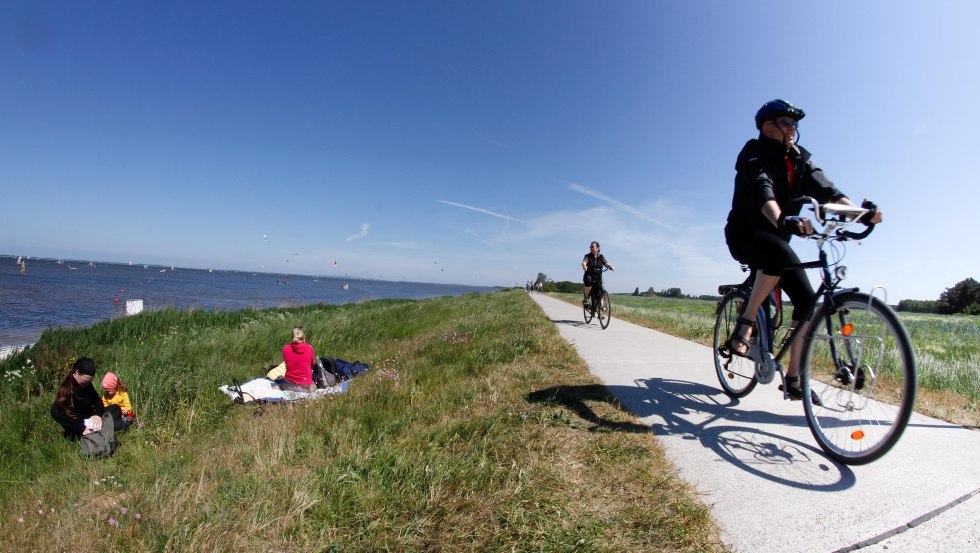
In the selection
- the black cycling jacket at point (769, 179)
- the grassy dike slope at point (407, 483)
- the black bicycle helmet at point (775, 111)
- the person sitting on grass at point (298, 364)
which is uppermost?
the black bicycle helmet at point (775, 111)

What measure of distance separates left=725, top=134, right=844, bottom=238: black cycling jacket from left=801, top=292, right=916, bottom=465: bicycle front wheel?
2.50 ft

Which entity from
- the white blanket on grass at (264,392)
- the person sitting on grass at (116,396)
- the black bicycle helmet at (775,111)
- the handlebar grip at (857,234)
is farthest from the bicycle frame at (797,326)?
the person sitting on grass at (116,396)

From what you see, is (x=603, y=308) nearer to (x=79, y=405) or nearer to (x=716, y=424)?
(x=716, y=424)

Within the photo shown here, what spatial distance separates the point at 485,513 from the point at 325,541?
2.12 feet

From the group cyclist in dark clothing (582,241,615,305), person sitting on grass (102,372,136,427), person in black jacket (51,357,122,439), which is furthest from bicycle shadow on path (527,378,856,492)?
cyclist in dark clothing (582,241,615,305)

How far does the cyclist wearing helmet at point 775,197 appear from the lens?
2873 mm

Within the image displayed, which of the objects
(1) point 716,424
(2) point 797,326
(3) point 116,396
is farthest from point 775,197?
(3) point 116,396

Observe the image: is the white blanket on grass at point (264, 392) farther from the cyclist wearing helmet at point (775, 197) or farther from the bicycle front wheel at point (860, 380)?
the bicycle front wheel at point (860, 380)

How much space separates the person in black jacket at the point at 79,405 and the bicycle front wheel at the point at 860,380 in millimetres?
6928

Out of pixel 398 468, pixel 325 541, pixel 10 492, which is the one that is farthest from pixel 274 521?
pixel 10 492

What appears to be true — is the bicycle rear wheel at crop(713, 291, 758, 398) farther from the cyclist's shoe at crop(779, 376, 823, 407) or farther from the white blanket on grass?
the white blanket on grass

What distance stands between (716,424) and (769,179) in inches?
68.8

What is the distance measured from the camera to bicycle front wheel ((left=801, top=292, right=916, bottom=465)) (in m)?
2.19

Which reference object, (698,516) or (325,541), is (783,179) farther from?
(325,541)
